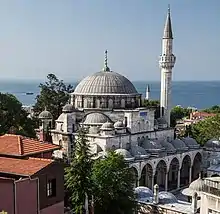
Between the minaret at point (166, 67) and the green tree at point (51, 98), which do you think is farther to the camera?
the green tree at point (51, 98)

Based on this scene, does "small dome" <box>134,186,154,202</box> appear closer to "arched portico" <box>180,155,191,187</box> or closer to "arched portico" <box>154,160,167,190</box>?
"arched portico" <box>154,160,167,190</box>

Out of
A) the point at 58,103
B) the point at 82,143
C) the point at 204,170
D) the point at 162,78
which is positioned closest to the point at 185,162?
the point at 204,170

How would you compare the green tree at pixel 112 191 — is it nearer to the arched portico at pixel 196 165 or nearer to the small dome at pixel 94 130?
the small dome at pixel 94 130

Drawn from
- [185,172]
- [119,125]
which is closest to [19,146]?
[119,125]

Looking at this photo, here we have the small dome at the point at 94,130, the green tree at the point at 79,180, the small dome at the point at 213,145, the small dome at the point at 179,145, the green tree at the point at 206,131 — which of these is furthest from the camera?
the green tree at the point at 206,131

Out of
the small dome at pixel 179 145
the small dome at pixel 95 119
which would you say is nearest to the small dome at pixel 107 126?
the small dome at pixel 95 119

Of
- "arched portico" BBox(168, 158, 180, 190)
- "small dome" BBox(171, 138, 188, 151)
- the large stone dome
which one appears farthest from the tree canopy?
the large stone dome
